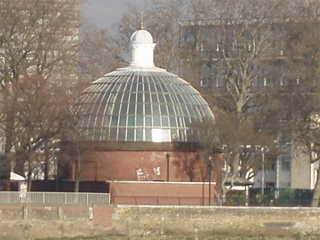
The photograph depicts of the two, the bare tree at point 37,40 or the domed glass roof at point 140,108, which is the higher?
the bare tree at point 37,40

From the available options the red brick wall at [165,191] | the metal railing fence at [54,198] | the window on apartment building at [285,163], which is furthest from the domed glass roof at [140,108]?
the window on apartment building at [285,163]

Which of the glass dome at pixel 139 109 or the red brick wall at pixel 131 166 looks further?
the glass dome at pixel 139 109

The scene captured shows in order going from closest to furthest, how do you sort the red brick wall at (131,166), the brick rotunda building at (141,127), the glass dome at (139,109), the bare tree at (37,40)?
the red brick wall at (131,166), the brick rotunda building at (141,127), the glass dome at (139,109), the bare tree at (37,40)

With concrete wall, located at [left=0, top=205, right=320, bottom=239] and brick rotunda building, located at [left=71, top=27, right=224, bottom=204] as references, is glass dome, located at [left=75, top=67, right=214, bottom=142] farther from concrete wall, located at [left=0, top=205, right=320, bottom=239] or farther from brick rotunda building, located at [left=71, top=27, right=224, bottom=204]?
concrete wall, located at [left=0, top=205, right=320, bottom=239]

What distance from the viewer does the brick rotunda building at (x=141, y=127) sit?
79125mm

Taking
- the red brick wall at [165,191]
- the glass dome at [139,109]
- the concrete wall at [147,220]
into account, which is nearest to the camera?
the concrete wall at [147,220]

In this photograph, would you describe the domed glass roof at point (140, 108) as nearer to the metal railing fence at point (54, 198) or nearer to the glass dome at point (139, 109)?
the glass dome at point (139, 109)

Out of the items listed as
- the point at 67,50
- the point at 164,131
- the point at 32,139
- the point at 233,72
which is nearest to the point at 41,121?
the point at 32,139

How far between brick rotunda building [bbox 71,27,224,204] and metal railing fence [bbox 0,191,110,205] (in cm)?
683

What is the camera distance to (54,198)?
71.1 m

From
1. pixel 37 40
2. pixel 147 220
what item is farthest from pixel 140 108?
pixel 37 40

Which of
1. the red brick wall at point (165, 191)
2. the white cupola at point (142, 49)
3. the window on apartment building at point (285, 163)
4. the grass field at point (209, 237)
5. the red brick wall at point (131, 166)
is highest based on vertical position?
the white cupola at point (142, 49)

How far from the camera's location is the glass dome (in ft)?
264

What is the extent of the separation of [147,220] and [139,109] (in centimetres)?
1179
